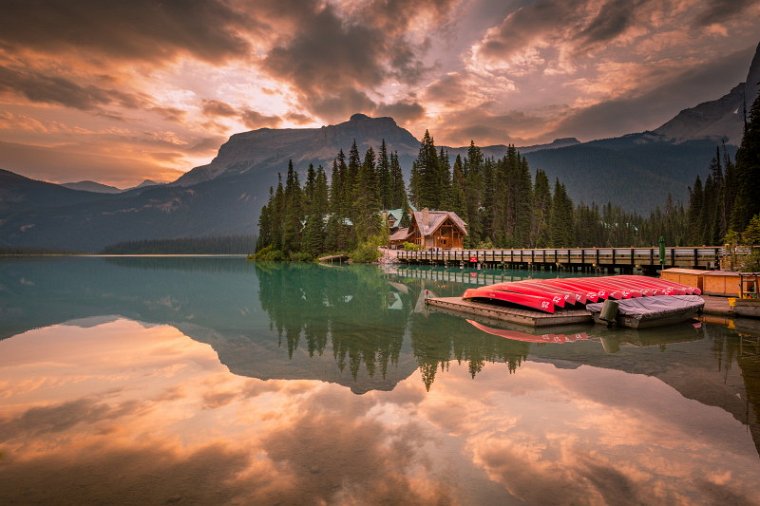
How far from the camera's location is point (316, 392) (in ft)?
31.0

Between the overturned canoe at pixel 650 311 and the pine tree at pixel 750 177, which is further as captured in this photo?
the pine tree at pixel 750 177

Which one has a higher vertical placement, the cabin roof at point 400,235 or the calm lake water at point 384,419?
the cabin roof at point 400,235

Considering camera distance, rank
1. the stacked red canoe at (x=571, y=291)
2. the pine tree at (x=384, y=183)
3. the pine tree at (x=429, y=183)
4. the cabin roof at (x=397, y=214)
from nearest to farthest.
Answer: the stacked red canoe at (x=571, y=291)
the pine tree at (x=429, y=183)
the cabin roof at (x=397, y=214)
the pine tree at (x=384, y=183)

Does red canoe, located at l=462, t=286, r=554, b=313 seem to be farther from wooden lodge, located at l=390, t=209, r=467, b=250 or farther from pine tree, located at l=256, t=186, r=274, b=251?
pine tree, located at l=256, t=186, r=274, b=251

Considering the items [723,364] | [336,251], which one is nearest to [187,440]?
[723,364]

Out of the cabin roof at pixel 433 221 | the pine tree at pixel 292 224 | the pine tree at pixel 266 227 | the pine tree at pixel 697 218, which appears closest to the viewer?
the cabin roof at pixel 433 221

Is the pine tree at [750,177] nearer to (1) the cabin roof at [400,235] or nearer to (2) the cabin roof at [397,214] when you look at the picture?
(1) the cabin roof at [400,235]

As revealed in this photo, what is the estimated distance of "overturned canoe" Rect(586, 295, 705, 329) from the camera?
651 inches

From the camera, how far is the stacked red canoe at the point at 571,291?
60.1ft

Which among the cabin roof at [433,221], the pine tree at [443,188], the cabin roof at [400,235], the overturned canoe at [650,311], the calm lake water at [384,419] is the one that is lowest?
the calm lake water at [384,419]

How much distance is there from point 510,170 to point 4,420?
95.3 m

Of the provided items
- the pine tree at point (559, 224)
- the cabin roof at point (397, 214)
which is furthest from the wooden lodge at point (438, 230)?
the pine tree at point (559, 224)

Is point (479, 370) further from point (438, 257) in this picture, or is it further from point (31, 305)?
point (438, 257)

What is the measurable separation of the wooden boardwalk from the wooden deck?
21.1 m
